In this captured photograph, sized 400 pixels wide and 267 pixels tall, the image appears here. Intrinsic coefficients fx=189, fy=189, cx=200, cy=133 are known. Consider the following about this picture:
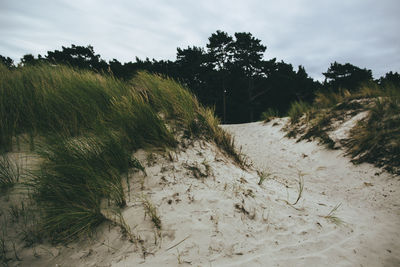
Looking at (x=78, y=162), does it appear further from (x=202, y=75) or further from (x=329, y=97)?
(x=202, y=75)

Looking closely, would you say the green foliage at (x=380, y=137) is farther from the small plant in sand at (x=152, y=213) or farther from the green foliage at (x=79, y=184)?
the green foliage at (x=79, y=184)

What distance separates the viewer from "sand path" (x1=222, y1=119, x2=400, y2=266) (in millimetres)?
1500

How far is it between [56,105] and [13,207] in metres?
1.53

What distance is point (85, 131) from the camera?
254 cm

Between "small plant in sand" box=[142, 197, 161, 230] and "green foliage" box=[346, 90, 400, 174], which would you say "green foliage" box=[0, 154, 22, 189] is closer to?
"small plant in sand" box=[142, 197, 161, 230]

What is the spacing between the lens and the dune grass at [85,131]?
5.36ft

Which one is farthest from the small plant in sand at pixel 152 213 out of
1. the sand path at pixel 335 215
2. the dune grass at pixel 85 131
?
the sand path at pixel 335 215

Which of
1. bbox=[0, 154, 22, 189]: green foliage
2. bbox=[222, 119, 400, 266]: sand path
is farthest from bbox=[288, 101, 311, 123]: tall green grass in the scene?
bbox=[0, 154, 22, 189]: green foliage

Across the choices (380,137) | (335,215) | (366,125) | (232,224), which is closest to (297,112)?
(366,125)

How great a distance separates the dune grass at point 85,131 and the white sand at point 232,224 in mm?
200

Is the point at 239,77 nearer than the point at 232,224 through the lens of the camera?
No

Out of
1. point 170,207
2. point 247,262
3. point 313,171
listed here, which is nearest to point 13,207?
point 170,207

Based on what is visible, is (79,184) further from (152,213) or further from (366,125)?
(366,125)

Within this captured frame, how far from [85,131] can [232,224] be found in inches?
86.0
